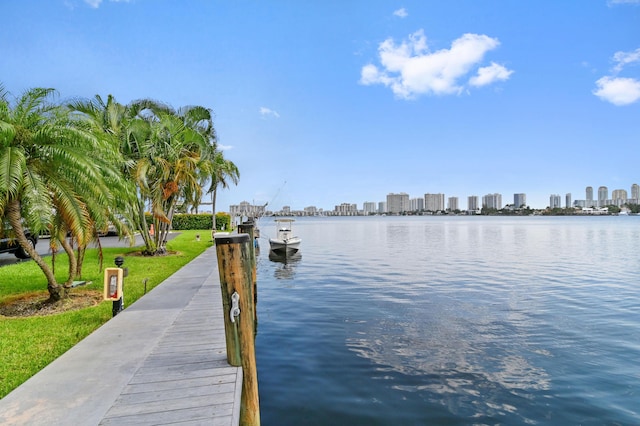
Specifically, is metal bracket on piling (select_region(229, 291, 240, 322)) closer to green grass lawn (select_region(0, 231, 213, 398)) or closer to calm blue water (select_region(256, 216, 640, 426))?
calm blue water (select_region(256, 216, 640, 426))

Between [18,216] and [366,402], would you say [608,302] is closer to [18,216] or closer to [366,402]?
[366,402]

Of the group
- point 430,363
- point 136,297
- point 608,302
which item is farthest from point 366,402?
point 608,302

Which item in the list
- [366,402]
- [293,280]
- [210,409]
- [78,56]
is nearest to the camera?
[210,409]

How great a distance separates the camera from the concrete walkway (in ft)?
13.0

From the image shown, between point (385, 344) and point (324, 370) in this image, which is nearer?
point (324, 370)

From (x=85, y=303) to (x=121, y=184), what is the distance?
3.14 meters

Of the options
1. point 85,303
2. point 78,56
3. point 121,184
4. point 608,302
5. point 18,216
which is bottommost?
point 608,302

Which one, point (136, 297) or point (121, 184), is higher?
point (121, 184)

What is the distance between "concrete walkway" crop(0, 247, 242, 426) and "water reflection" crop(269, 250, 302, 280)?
11.6 metres

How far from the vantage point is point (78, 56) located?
19.7 meters

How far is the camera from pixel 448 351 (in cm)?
851

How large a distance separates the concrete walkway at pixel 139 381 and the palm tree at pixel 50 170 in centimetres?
316

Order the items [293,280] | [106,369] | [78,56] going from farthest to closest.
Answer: [78,56], [293,280], [106,369]

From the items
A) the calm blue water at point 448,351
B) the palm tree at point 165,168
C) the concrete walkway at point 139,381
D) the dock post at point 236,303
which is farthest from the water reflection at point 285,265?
the dock post at point 236,303
